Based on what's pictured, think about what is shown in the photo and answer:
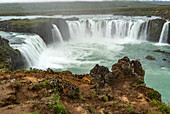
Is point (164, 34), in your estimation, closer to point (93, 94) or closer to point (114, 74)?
point (114, 74)

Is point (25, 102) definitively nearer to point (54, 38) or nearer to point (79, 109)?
point (79, 109)

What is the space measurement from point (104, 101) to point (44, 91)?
257 cm

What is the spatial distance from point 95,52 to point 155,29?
17.3 meters

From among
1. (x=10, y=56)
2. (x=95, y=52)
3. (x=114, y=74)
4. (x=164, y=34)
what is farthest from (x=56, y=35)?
(x=114, y=74)

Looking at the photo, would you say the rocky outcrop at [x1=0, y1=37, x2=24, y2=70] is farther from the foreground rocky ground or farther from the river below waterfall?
the foreground rocky ground

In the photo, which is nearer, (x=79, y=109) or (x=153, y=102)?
(x=79, y=109)

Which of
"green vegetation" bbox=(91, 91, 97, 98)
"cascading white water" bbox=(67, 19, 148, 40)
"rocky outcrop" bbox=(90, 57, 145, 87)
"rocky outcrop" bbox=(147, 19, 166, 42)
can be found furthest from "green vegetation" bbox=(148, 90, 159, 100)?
"cascading white water" bbox=(67, 19, 148, 40)

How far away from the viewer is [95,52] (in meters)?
28.0

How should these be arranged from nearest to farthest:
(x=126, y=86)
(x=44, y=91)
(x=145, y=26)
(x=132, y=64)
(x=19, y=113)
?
(x=19, y=113) < (x=44, y=91) < (x=126, y=86) < (x=132, y=64) < (x=145, y=26)

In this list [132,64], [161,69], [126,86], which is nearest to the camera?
[126,86]

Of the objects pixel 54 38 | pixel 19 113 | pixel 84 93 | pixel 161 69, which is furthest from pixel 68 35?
pixel 19 113

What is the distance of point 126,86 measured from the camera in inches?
334

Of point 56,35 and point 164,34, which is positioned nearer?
point 164,34

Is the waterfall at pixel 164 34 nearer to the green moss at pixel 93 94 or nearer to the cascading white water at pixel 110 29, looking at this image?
the cascading white water at pixel 110 29
